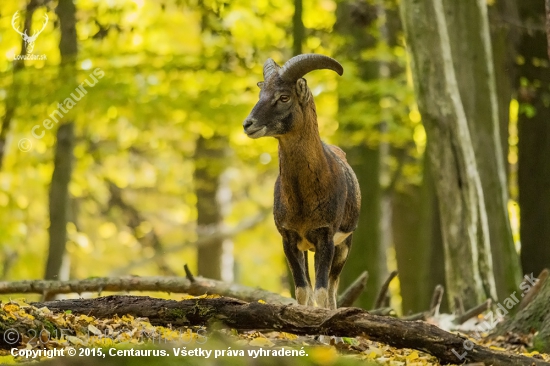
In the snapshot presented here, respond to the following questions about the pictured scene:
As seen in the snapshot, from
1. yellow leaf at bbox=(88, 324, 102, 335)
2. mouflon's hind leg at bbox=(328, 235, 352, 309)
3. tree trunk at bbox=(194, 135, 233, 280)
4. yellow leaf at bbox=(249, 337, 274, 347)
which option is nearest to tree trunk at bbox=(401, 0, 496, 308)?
mouflon's hind leg at bbox=(328, 235, 352, 309)

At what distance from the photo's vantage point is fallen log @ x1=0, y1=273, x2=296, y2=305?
9.85 m

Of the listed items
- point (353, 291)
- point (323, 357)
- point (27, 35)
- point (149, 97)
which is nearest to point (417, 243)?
point (149, 97)

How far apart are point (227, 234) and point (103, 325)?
A: 13.7 m

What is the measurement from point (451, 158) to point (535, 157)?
462cm

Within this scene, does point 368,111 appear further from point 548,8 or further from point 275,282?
point 275,282

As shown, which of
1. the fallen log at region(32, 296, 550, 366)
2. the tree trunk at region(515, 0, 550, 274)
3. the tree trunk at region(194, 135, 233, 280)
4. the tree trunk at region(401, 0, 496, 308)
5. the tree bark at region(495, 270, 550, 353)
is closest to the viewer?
the fallen log at region(32, 296, 550, 366)

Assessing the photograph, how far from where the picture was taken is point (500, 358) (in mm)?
5645

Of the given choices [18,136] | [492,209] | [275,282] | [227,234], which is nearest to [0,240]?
[18,136]

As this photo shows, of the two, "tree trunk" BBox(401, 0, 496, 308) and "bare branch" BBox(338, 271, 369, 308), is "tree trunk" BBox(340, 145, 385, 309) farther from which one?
"bare branch" BBox(338, 271, 369, 308)

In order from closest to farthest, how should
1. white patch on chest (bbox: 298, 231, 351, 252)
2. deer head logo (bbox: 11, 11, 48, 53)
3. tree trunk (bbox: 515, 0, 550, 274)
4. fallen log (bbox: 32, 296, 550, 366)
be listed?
fallen log (bbox: 32, 296, 550, 366) < white patch on chest (bbox: 298, 231, 351, 252) < deer head logo (bbox: 11, 11, 48, 53) < tree trunk (bbox: 515, 0, 550, 274)

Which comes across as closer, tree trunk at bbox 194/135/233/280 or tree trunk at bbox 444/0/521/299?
tree trunk at bbox 444/0/521/299

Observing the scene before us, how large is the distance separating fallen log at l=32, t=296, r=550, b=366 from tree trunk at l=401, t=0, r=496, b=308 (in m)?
5.66

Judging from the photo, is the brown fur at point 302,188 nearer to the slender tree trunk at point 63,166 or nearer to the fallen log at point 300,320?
the fallen log at point 300,320

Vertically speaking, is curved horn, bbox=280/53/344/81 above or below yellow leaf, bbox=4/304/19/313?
above
